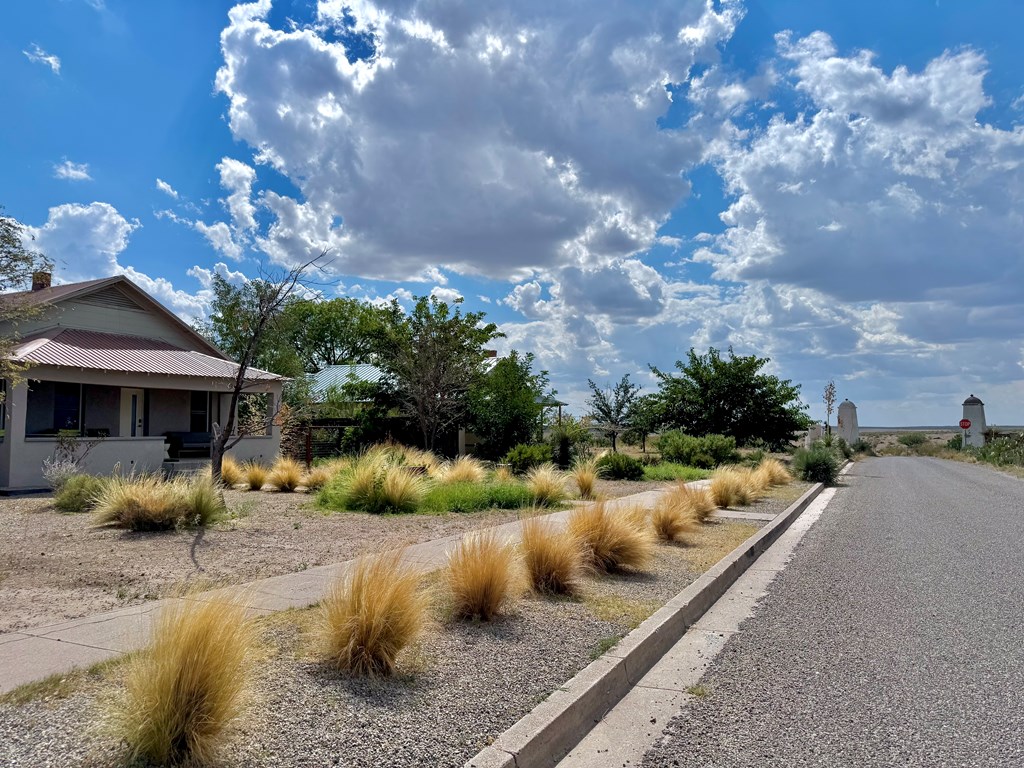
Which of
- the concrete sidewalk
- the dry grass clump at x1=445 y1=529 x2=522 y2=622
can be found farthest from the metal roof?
the dry grass clump at x1=445 y1=529 x2=522 y2=622

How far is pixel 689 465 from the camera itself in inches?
1144

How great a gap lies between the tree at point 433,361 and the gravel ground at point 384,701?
20.7 metres

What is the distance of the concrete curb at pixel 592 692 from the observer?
3928mm

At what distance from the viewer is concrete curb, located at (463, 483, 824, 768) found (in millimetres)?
3928

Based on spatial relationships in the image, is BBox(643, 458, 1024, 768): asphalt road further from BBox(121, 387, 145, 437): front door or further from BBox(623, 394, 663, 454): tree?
BBox(623, 394, 663, 454): tree

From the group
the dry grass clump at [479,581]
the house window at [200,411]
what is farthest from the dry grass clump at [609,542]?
the house window at [200,411]

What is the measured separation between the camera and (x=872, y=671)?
219 inches

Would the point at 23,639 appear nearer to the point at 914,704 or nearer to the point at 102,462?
the point at 914,704

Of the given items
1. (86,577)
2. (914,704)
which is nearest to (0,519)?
(86,577)

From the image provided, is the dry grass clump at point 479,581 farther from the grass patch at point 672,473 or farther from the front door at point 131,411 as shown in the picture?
A: the front door at point 131,411

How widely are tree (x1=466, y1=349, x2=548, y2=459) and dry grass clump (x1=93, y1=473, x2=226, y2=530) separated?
1764 centimetres

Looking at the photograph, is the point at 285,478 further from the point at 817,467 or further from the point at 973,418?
the point at 973,418

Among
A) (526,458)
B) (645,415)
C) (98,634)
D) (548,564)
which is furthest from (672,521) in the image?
(645,415)

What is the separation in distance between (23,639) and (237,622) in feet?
8.08
